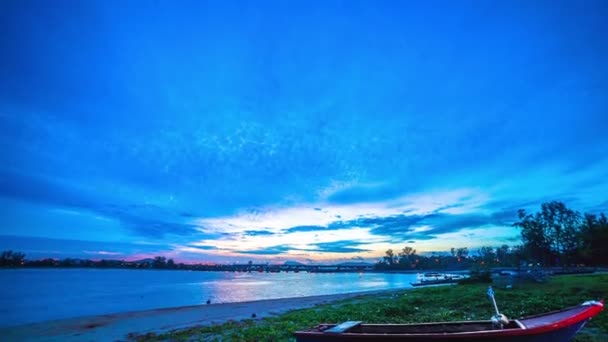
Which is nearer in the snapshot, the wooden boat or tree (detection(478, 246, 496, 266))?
the wooden boat

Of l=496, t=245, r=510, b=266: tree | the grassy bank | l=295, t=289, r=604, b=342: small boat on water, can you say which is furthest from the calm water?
l=496, t=245, r=510, b=266: tree

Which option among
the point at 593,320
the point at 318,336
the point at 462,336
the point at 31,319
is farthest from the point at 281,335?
the point at 31,319

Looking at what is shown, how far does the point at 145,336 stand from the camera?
15773 mm

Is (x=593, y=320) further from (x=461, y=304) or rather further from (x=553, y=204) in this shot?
(x=553, y=204)

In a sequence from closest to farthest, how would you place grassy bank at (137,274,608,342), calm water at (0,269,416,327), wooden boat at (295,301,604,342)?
wooden boat at (295,301,604,342) < grassy bank at (137,274,608,342) < calm water at (0,269,416,327)

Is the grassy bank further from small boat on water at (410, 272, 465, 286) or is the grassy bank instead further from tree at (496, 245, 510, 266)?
tree at (496, 245, 510, 266)

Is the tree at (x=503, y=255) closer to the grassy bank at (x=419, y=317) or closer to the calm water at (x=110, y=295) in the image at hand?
the calm water at (x=110, y=295)

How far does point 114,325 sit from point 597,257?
84017 mm

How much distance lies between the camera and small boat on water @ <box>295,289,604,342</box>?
646cm

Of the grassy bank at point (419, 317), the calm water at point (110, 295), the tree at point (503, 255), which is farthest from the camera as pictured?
the tree at point (503, 255)

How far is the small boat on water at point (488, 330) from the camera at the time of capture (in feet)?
21.2

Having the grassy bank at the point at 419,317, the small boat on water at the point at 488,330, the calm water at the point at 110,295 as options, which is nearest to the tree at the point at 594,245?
the calm water at the point at 110,295

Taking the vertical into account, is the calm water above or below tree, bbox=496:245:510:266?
below

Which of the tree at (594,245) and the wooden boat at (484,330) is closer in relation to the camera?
the wooden boat at (484,330)
